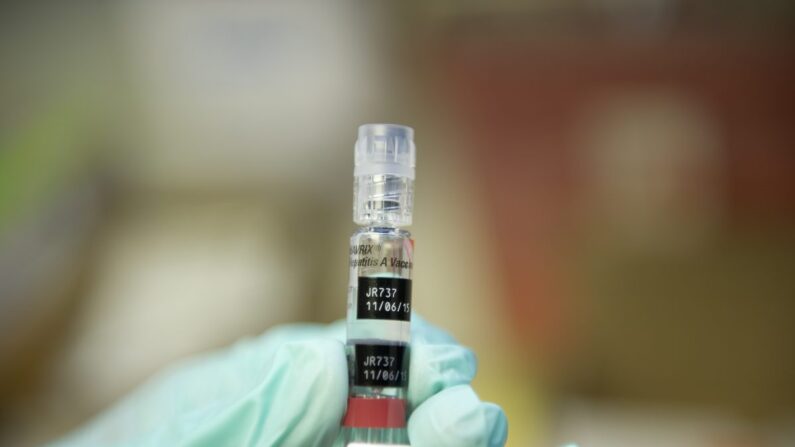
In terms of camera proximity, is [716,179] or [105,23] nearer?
[716,179]

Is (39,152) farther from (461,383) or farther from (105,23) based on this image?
(461,383)

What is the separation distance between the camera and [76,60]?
1401mm

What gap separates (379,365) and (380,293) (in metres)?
0.05

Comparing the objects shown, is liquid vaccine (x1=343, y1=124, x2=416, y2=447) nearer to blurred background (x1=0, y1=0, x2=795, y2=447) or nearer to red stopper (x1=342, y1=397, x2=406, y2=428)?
red stopper (x1=342, y1=397, x2=406, y2=428)

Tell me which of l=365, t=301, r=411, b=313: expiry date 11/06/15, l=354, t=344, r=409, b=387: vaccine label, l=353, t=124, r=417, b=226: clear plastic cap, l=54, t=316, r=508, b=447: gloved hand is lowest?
l=54, t=316, r=508, b=447: gloved hand

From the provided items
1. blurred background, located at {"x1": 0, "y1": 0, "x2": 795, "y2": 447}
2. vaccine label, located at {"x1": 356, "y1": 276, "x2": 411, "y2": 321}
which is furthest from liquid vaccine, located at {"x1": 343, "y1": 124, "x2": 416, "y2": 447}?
blurred background, located at {"x1": 0, "y1": 0, "x2": 795, "y2": 447}

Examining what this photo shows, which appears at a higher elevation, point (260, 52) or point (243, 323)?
point (260, 52)

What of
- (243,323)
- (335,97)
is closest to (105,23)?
(335,97)

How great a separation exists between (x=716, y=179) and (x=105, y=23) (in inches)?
41.6

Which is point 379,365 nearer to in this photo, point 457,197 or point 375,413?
point 375,413

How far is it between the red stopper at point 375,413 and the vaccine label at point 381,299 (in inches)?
2.5

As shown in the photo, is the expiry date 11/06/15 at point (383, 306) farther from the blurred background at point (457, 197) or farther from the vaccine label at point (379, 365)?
the blurred background at point (457, 197)

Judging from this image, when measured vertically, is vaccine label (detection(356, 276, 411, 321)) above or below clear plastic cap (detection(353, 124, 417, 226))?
below

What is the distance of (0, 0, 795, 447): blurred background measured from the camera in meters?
1.25
